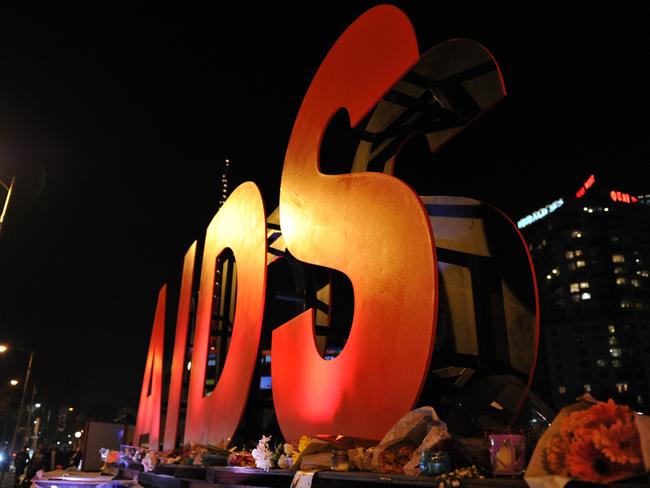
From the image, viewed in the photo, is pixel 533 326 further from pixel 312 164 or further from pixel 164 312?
pixel 164 312

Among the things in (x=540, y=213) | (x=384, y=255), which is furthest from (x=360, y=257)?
(x=540, y=213)

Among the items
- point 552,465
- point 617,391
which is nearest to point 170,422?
point 552,465

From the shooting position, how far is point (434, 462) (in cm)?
400

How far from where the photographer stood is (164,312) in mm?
18812

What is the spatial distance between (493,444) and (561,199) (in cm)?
11366

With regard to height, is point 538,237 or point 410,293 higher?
point 538,237

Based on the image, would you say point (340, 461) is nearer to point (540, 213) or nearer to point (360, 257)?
point (360, 257)

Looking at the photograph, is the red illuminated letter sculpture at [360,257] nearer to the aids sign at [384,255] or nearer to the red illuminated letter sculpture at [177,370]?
the aids sign at [384,255]

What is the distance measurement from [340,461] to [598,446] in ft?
8.80

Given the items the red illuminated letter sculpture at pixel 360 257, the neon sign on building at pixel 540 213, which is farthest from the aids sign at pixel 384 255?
the neon sign on building at pixel 540 213

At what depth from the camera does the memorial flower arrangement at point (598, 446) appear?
2.85 meters

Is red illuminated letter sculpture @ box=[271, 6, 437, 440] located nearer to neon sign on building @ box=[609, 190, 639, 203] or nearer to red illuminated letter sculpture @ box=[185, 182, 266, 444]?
red illuminated letter sculpture @ box=[185, 182, 266, 444]

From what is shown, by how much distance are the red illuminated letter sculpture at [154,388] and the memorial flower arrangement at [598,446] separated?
13800 millimetres

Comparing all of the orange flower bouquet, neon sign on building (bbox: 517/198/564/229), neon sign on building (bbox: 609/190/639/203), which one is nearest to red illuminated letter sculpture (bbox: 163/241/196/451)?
the orange flower bouquet
